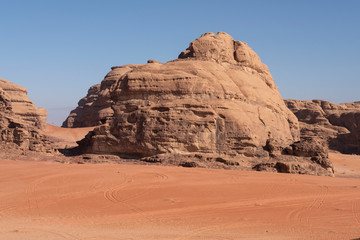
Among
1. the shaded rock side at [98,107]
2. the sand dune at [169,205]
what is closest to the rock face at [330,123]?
the shaded rock side at [98,107]

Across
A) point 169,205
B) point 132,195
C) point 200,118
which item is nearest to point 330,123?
point 200,118

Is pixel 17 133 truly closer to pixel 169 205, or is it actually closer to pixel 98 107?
pixel 169 205

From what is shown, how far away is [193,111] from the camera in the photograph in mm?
20625

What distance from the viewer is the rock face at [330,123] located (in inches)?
1712

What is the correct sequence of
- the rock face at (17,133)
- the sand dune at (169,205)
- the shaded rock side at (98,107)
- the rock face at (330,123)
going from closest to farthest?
the sand dune at (169,205) < the rock face at (17,133) < the rock face at (330,123) < the shaded rock side at (98,107)

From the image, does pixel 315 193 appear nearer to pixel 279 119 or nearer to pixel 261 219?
pixel 261 219

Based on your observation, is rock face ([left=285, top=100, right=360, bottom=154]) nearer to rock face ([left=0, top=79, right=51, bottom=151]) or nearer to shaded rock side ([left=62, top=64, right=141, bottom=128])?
shaded rock side ([left=62, top=64, right=141, bottom=128])

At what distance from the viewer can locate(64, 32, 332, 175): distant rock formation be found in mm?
20203

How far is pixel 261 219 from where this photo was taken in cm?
860

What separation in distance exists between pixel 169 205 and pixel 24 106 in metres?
45.7

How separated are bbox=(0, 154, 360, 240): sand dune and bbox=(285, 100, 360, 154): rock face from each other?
29.0 metres

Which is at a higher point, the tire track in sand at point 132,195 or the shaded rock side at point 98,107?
the shaded rock side at point 98,107

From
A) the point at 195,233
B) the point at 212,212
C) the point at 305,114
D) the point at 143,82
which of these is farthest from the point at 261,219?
the point at 305,114

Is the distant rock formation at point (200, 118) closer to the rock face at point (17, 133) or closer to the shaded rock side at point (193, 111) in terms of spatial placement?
the shaded rock side at point (193, 111)
